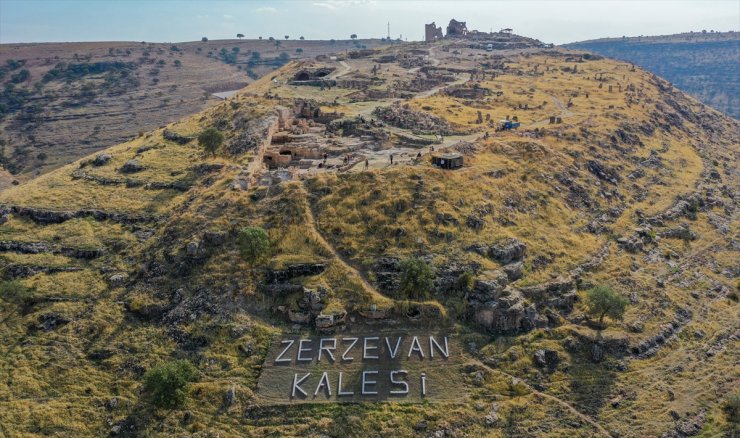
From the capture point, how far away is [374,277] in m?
55.4

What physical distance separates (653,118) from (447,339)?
268ft

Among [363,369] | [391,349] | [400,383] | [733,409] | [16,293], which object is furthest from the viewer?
[16,293]

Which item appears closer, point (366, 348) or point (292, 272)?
point (366, 348)

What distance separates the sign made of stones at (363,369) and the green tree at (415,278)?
13.9 ft

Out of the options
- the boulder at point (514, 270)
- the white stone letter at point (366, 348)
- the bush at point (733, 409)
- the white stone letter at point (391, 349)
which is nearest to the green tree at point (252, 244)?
the white stone letter at point (366, 348)

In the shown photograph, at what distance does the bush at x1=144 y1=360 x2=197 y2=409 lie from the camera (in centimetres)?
4525

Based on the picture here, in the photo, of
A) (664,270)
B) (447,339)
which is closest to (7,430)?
(447,339)

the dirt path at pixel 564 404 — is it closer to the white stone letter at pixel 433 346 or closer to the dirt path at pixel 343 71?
the white stone letter at pixel 433 346

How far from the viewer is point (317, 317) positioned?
52.1 m

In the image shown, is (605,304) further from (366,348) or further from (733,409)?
(366,348)

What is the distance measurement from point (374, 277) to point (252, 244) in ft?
43.0

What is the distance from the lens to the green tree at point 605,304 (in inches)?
Result: 2025

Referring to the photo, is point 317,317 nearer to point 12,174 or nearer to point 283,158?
point 283,158

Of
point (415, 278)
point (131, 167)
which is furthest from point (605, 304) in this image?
point (131, 167)
